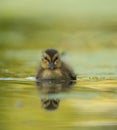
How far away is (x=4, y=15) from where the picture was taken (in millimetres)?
4117

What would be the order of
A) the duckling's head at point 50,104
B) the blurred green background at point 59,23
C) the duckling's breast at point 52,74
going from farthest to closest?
the blurred green background at point 59,23, the duckling's breast at point 52,74, the duckling's head at point 50,104

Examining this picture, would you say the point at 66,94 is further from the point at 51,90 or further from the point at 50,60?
the point at 50,60

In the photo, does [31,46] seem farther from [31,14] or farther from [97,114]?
[97,114]

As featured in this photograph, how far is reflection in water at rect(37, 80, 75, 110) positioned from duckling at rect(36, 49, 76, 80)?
54 millimetres

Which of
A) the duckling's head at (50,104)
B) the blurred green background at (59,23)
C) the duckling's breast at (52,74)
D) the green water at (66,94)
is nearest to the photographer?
the green water at (66,94)

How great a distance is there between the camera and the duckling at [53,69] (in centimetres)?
330

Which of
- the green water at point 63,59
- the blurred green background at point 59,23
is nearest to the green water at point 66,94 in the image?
the green water at point 63,59

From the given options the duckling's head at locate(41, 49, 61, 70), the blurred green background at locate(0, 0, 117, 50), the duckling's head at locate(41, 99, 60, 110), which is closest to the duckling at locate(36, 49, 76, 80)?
the duckling's head at locate(41, 49, 61, 70)

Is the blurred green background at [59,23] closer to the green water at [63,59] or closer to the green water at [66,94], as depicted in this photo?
the green water at [63,59]

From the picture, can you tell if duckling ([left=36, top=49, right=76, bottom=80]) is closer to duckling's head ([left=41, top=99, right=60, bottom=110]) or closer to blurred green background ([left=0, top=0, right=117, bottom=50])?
blurred green background ([left=0, top=0, right=117, bottom=50])

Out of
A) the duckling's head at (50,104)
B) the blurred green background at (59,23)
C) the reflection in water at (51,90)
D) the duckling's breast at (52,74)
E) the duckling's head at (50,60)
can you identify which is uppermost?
the blurred green background at (59,23)

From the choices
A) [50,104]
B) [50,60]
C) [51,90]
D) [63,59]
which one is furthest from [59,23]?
[50,104]

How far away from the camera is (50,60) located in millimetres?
3371

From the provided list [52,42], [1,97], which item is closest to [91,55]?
[52,42]
